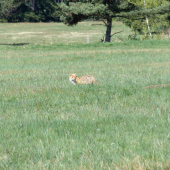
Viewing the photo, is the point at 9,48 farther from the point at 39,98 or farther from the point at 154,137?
the point at 154,137

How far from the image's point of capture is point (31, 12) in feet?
270

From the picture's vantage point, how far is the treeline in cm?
7688

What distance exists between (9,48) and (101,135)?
77.3 feet

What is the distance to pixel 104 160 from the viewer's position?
9.79ft

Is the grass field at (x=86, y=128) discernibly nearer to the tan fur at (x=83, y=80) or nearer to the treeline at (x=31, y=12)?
the tan fur at (x=83, y=80)

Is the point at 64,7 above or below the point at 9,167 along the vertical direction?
above

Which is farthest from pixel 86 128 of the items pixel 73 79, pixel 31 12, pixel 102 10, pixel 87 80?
pixel 31 12

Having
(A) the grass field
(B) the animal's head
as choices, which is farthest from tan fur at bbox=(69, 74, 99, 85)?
(A) the grass field

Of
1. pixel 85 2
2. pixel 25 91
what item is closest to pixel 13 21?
pixel 85 2

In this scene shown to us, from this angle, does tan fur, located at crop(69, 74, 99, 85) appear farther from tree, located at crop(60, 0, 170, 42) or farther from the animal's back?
tree, located at crop(60, 0, 170, 42)

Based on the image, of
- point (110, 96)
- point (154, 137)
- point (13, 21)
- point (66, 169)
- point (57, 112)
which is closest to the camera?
point (66, 169)

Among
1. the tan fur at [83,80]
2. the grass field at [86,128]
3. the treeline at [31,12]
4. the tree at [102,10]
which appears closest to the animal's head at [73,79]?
the tan fur at [83,80]

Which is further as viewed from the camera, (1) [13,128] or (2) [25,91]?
(2) [25,91]

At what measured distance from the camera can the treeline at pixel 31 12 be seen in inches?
3027
